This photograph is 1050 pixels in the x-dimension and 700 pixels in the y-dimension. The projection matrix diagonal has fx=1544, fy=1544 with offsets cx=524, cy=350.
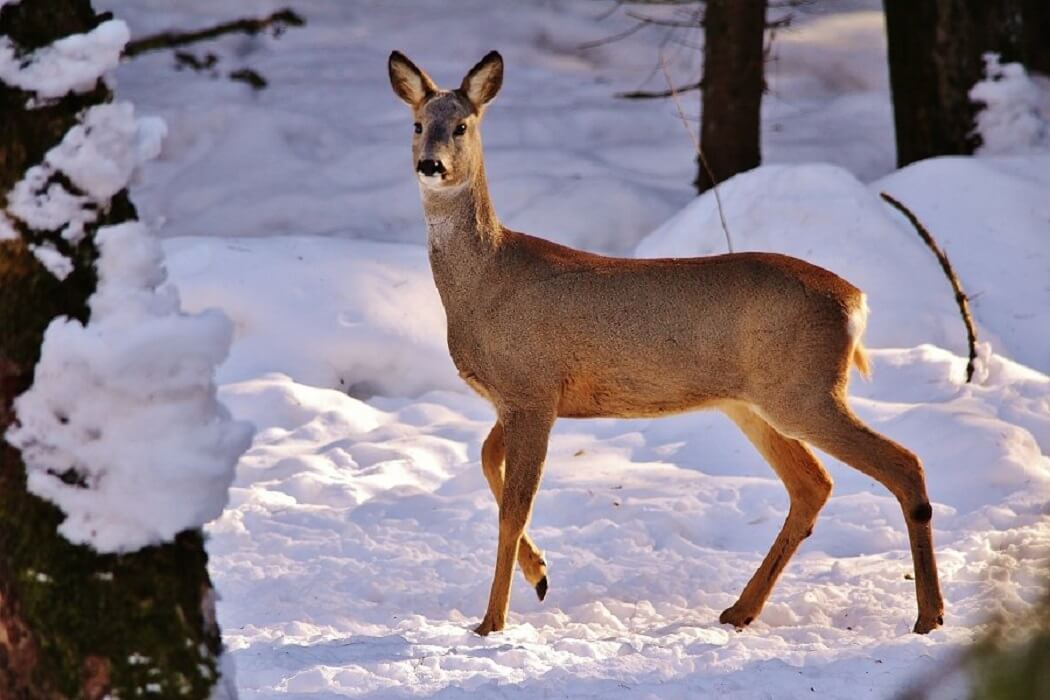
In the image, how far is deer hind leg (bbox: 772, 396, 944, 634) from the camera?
5.41 metres

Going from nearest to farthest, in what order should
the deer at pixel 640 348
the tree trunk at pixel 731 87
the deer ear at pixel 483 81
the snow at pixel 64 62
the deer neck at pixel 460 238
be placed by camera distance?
the snow at pixel 64 62
the deer at pixel 640 348
the deer neck at pixel 460 238
the deer ear at pixel 483 81
the tree trunk at pixel 731 87

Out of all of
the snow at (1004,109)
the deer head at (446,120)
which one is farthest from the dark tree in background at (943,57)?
the deer head at (446,120)

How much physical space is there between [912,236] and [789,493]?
4.16 m

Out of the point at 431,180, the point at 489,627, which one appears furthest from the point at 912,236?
the point at 489,627

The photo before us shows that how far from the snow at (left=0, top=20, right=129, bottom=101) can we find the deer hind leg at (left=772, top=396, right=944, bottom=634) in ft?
9.44

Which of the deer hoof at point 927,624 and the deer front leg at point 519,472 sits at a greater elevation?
the deer front leg at point 519,472

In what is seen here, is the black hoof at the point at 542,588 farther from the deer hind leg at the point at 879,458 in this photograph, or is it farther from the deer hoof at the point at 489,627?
the deer hind leg at the point at 879,458

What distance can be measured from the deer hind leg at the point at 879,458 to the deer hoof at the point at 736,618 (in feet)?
2.11

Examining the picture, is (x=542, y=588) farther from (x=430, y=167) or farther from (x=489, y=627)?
(x=430, y=167)

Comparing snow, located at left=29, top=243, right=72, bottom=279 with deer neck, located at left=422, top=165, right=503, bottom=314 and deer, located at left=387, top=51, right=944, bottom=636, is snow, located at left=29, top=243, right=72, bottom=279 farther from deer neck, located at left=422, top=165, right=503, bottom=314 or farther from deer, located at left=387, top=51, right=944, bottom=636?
deer neck, located at left=422, top=165, right=503, bottom=314

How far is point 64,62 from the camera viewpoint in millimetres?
3578

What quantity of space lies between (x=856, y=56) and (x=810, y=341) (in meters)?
10.5

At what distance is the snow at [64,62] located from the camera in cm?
356

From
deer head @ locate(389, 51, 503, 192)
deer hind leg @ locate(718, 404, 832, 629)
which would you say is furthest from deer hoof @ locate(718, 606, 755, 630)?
deer head @ locate(389, 51, 503, 192)
